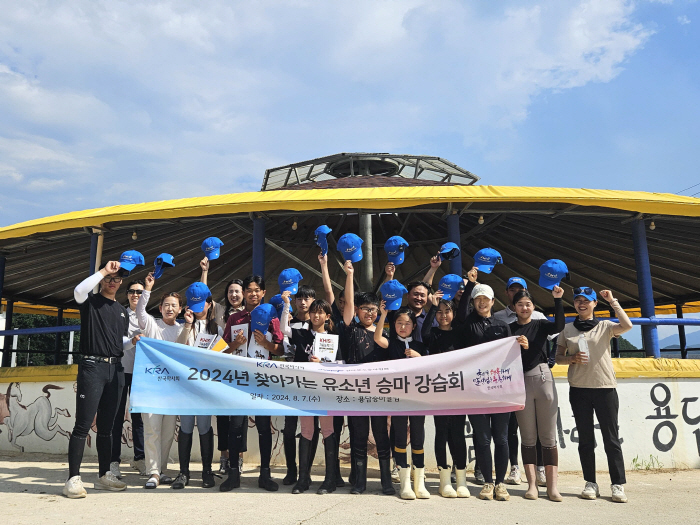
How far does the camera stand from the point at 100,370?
4.79 meters

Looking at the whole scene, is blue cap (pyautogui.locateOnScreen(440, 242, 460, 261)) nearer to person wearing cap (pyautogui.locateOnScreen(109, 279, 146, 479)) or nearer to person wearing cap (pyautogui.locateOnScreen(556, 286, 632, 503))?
person wearing cap (pyautogui.locateOnScreen(556, 286, 632, 503))

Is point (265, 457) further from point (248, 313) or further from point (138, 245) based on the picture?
point (138, 245)

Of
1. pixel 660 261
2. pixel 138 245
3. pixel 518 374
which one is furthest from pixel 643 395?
pixel 138 245

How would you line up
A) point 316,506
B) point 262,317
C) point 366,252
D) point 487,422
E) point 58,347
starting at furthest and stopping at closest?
point 58,347
point 366,252
point 262,317
point 487,422
point 316,506

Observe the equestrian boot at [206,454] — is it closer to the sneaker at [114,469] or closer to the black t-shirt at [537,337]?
the sneaker at [114,469]

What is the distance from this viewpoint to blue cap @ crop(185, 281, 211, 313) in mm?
5500

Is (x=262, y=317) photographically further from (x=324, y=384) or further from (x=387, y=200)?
(x=387, y=200)

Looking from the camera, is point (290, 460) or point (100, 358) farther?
point (290, 460)

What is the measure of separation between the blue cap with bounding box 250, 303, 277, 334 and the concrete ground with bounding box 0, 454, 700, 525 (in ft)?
4.93

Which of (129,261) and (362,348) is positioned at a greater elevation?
(129,261)

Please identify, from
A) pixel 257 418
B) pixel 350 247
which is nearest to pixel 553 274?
pixel 350 247

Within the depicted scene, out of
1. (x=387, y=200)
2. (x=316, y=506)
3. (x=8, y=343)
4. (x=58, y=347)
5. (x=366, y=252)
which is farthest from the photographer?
(x=58, y=347)

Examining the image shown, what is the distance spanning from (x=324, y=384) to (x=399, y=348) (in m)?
0.79

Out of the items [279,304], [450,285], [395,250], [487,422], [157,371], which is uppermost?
[395,250]
